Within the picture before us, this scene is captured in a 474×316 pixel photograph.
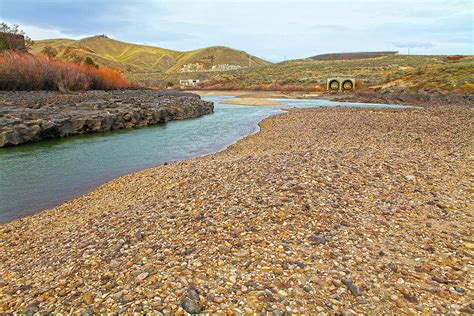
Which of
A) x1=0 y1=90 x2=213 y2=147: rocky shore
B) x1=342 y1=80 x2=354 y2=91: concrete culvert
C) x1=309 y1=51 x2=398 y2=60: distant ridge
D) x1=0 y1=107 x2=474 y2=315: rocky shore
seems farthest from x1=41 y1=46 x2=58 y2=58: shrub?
x1=309 y1=51 x2=398 y2=60: distant ridge

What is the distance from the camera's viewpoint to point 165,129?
3019 cm

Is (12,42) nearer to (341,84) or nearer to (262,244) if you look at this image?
(341,84)

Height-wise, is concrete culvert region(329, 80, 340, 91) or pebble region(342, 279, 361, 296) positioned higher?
concrete culvert region(329, 80, 340, 91)

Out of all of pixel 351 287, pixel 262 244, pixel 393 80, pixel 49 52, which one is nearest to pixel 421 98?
pixel 393 80

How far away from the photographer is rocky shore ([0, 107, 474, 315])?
4.65 m

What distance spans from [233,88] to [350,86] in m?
35.3

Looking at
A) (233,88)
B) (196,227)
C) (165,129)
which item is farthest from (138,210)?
(233,88)

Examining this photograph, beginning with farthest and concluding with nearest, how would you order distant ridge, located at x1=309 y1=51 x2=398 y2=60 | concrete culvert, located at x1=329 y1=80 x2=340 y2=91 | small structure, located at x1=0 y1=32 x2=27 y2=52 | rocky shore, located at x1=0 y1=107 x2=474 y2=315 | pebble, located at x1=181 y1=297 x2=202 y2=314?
distant ridge, located at x1=309 y1=51 x2=398 y2=60 → concrete culvert, located at x1=329 y1=80 x2=340 y2=91 → small structure, located at x1=0 y1=32 x2=27 y2=52 → rocky shore, located at x1=0 y1=107 x2=474 y2=315 → pebble, located at x1=181 y1=297 x2=202 y2=314

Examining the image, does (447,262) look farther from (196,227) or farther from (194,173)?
(194,173)

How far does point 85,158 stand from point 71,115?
433 inches

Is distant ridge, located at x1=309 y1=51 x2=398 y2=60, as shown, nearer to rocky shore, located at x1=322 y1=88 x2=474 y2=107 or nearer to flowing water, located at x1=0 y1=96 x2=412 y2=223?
rocky shore, located at x1=322 y1=88 x2=474 y2=107

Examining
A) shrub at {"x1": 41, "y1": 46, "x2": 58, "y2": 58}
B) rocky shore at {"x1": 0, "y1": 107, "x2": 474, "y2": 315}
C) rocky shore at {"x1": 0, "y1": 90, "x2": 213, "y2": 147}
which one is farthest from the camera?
shrub at {"x1": 41, "y1": 46, "x2": 58, "y2": 58}

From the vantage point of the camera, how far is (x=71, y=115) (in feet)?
89.6

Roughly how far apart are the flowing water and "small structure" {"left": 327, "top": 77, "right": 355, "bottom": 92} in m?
47.5
